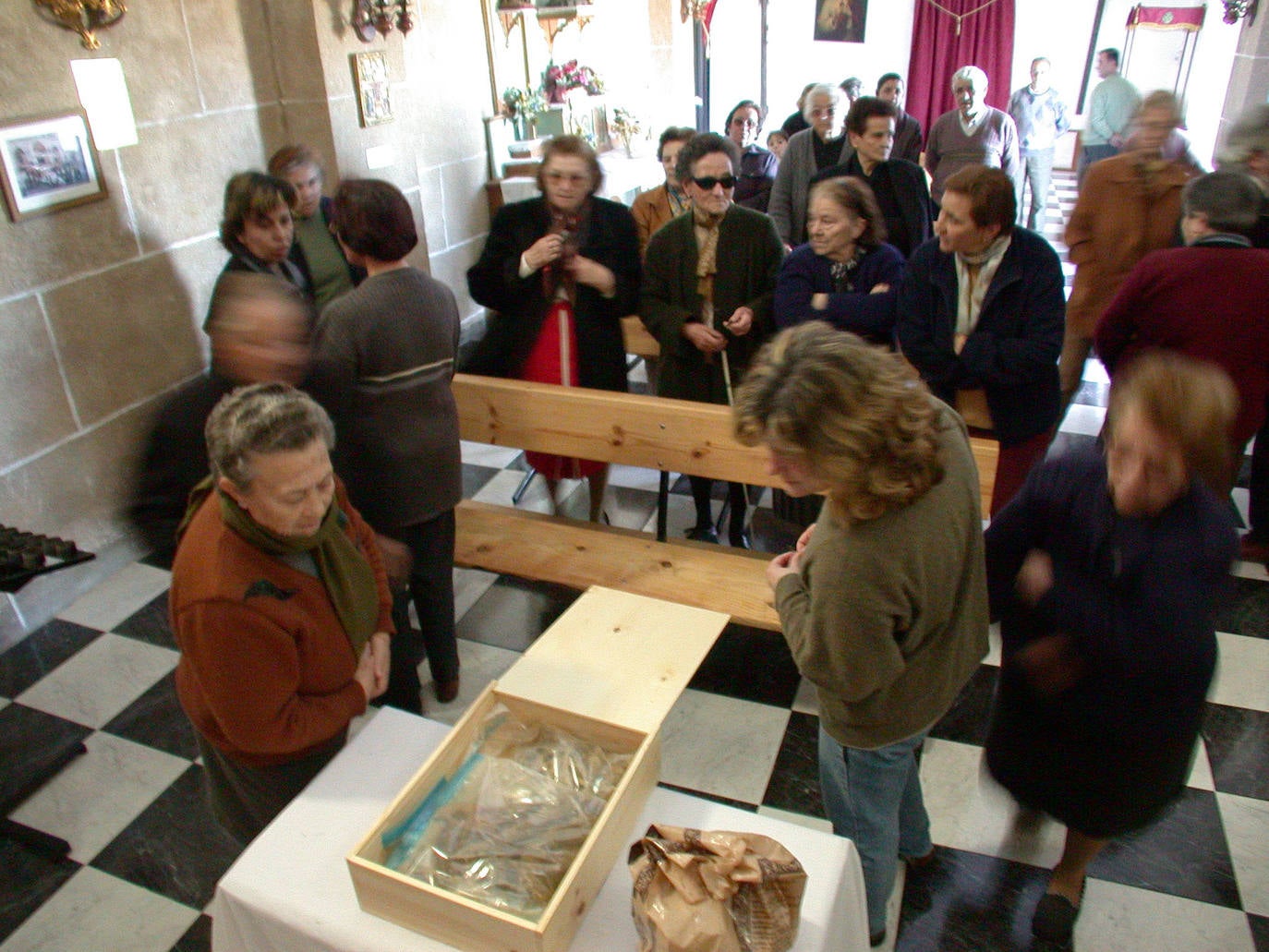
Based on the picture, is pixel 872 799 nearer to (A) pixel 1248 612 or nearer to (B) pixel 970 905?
(B) pixel 970 905

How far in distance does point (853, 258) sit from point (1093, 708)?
68.2 inches

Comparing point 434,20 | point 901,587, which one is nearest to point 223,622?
point 901,587

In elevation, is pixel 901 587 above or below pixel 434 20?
below

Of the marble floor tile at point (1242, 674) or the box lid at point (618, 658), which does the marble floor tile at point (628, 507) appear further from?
the marble floor tile at point (1242, 674)

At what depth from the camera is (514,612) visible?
10.5 ft

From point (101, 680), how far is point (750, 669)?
2.07 meters

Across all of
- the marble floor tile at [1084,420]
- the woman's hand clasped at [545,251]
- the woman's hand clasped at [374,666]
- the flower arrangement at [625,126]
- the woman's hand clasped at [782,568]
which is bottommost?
the marble floor tile at [1084,420]

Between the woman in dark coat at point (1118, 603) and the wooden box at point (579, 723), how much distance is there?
681 mm

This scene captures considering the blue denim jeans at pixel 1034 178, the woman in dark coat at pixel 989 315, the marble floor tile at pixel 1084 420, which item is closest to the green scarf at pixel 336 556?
the woman in dark coat at pixel 989 315

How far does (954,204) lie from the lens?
8.39 ft

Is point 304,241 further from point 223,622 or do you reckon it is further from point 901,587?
point 901,587

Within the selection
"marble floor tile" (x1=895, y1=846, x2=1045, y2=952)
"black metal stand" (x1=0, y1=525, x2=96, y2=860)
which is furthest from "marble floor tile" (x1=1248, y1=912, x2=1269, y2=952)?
"black metal stand" (x1=0, y1=525, x2=96, y2=860)

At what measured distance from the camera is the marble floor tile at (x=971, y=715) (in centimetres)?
256

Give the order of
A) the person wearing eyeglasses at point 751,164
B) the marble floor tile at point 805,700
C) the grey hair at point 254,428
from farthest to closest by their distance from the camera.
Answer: the person wearing eyeglasses at point 751,164 < the marble floor tile at point 805,700 < the grey hair at point 254,428
